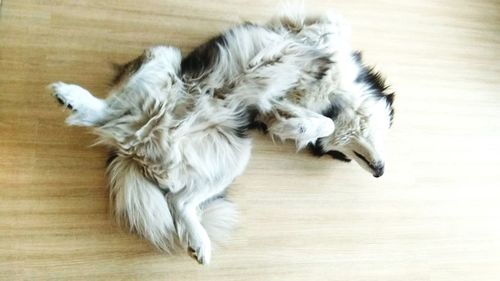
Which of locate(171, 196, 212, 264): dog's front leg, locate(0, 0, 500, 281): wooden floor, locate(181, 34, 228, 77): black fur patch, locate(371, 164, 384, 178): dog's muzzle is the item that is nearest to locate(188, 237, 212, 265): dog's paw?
locate(171, 196, 212, 264): dog's front leg

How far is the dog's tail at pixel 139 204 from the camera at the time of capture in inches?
64.1

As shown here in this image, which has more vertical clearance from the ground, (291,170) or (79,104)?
(79,104)

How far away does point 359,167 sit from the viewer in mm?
2080

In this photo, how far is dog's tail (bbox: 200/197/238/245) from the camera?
1772 millimetres

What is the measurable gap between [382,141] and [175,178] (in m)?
0.82

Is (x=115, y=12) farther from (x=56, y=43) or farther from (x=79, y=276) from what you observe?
(x=79, y=276)

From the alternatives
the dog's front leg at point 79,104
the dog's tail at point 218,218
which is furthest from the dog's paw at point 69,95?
the dog's tail at point 218,218

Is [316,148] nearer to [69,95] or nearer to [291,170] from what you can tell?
[291,170]

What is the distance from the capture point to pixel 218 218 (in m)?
1.79

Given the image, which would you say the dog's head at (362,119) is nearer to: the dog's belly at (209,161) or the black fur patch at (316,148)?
the black fur patch at (316,148)

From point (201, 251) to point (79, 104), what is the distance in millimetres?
614

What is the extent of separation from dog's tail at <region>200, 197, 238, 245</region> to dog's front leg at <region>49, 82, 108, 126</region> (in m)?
0.47

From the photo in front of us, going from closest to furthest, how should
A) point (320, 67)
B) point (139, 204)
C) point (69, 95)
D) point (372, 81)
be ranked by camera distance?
point (69, 95) → point (139, 204) → point (320, 67) → point (372, 81)

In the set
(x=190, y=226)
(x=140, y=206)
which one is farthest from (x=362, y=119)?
(x=140, y=206)
